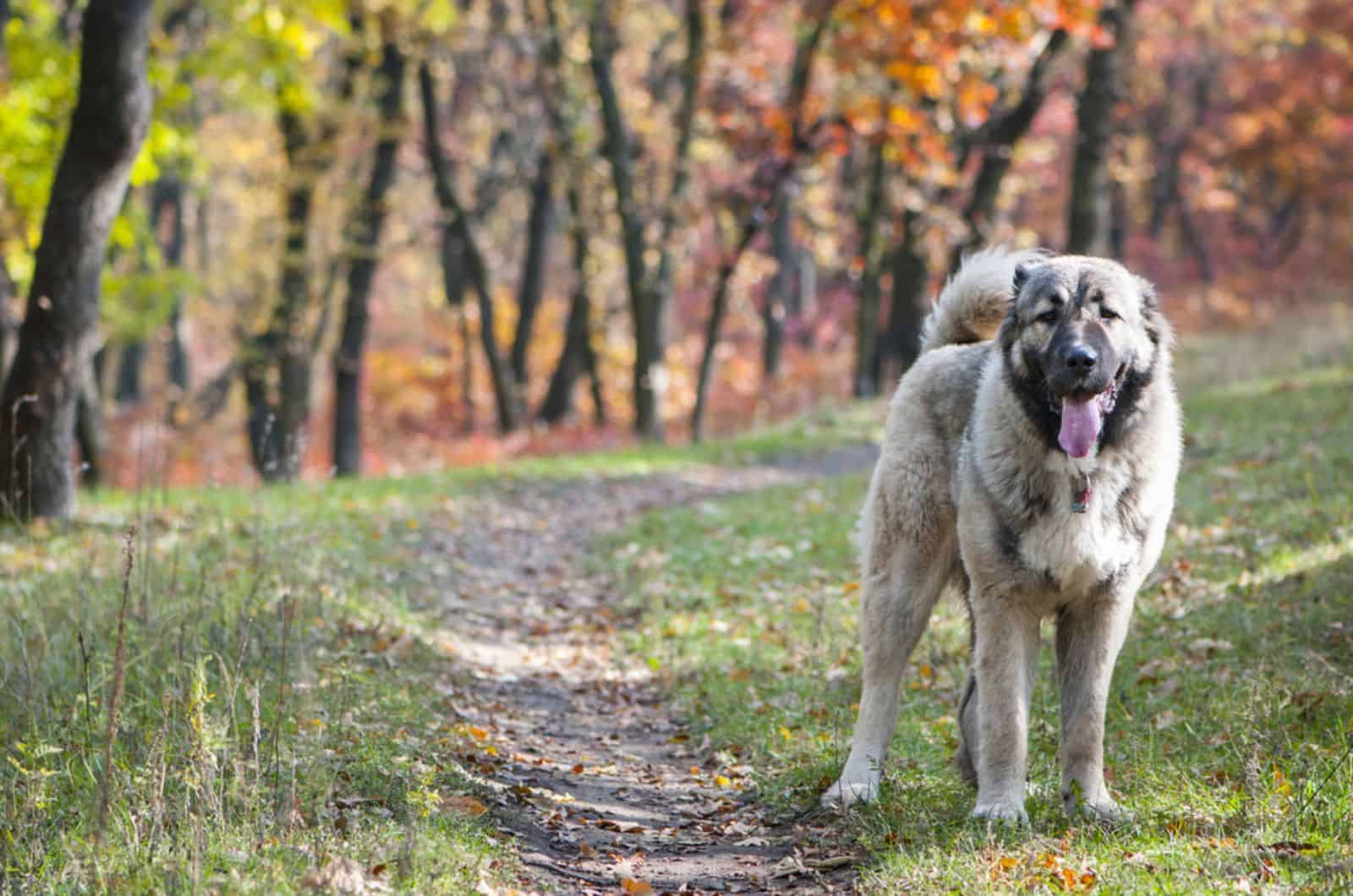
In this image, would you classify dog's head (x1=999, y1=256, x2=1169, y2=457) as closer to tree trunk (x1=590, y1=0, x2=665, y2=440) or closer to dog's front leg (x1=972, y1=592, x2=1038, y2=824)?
dog's front leg (x1=972, y1=592, x2=1038, y2=824)

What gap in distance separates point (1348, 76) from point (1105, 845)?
32512 mm

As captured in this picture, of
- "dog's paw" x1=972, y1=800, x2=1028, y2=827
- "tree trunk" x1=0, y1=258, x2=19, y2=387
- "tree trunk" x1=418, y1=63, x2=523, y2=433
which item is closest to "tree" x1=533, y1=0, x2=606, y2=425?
"tree trunk" x1=418, y1=63, x2=523, y2=433

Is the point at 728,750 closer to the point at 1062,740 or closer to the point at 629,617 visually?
the point at 1062,740

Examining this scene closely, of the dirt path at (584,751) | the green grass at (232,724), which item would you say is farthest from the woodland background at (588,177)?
the dirt path at (584,751)

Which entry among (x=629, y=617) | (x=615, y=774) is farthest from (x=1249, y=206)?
(x=615, y=774)

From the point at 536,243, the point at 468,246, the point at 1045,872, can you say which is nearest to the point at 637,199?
the point at 468,246

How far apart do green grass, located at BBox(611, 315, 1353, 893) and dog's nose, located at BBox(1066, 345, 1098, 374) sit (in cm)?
149

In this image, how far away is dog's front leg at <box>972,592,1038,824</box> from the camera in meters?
4.64

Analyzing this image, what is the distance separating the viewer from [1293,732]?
17.2ft

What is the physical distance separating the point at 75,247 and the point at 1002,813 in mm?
7738

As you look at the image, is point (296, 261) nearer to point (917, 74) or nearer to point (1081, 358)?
point (917, 74)

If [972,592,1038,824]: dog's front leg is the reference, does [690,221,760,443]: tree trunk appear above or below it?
above

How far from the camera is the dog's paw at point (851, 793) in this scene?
16.7 feet

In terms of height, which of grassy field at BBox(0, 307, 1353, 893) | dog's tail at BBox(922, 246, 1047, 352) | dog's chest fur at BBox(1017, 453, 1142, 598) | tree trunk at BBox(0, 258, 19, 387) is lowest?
grassy field at BBox(0, 307, 1353, 893)
